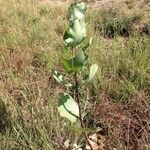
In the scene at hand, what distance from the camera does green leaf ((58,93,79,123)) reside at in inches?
84.0

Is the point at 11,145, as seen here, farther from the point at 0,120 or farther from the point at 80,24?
the point at 80,24

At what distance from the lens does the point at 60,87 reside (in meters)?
3.28

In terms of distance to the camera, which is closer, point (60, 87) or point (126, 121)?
point (126, 121)

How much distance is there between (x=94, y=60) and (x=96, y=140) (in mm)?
1061

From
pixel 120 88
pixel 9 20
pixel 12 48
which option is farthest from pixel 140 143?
pixel 9 20

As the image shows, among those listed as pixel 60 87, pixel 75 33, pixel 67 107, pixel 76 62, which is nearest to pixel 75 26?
pixel 75 33

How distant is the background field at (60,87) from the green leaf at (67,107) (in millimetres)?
349

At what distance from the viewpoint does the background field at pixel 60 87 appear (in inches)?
103

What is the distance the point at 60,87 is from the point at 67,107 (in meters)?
1.11

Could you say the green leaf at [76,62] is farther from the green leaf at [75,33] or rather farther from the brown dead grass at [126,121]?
the brown dead grass at [126,121]

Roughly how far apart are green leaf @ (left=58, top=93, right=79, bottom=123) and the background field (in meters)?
0.35

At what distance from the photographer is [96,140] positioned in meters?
2.60

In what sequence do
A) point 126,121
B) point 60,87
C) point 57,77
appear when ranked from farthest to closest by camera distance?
point 60,87 → point 126,121 → point 57,77

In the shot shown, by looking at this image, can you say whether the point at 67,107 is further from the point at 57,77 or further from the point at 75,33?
the point at 75,33
